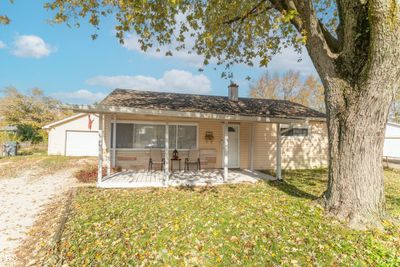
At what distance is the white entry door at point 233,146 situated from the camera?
10609 mm

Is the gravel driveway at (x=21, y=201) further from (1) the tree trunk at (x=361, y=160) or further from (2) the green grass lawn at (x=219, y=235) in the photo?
(1) the tree trunk at (x=361, y=160)

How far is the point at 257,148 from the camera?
1093 centimetres

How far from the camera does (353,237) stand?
139 inches

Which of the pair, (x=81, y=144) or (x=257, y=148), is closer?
(x=257, y=148)

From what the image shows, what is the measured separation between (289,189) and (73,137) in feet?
55.2

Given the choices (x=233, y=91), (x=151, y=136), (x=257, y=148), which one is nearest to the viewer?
(x=151, y=136)

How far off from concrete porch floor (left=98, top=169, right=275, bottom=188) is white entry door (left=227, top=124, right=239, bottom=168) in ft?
3.81

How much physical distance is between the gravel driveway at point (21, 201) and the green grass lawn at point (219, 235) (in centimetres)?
90

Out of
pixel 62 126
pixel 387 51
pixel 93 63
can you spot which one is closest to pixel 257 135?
pixel 387 51

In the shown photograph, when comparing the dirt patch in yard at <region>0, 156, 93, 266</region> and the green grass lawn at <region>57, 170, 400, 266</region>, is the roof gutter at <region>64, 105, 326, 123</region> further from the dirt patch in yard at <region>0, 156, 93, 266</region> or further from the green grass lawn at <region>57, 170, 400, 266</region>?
the dirt patch in yard at <region>0, 156, 93, 266</region>

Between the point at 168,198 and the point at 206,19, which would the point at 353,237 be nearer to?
the point at 168,198

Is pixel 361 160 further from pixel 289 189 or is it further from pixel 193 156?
pixel 193 156

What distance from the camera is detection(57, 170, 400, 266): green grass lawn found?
3141 mm

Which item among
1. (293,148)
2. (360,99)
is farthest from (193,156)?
(360,99)
